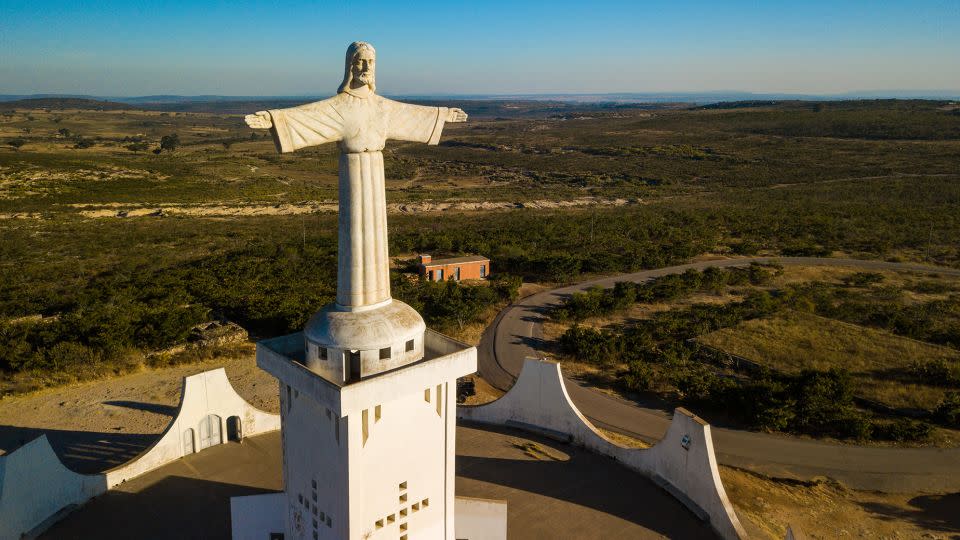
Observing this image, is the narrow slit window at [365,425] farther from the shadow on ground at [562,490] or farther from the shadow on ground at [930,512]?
the shadow on ground at [930,512]

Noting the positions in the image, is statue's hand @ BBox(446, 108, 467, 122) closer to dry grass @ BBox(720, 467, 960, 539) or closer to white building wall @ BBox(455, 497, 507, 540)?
white building wall @ BBox(455, 497, 507, 540)

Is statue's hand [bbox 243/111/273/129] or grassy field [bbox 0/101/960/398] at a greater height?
statue's hand [bbox 243/111/273/129]

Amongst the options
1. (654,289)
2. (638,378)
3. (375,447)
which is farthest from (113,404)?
(654,289)

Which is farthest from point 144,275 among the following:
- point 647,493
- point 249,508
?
point 647,493

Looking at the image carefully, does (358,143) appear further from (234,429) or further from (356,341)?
(234,429)

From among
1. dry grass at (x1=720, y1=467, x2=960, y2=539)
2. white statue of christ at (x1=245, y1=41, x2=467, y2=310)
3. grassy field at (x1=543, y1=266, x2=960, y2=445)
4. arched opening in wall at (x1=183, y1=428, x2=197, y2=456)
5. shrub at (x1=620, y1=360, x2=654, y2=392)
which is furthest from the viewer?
shrub at (x1=620, y1=360, x2=654, y2=392)

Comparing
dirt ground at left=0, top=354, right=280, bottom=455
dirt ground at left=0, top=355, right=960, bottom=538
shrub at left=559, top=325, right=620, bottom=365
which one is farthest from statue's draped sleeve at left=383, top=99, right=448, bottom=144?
shrub at left=559, top=325, right=620, bottom=365

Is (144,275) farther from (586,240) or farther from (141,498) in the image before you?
(586,240)

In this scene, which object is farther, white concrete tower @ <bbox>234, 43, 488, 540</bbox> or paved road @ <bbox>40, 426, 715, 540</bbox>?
paved road @ <bbox>40, 426, 715, 540</bbox>
